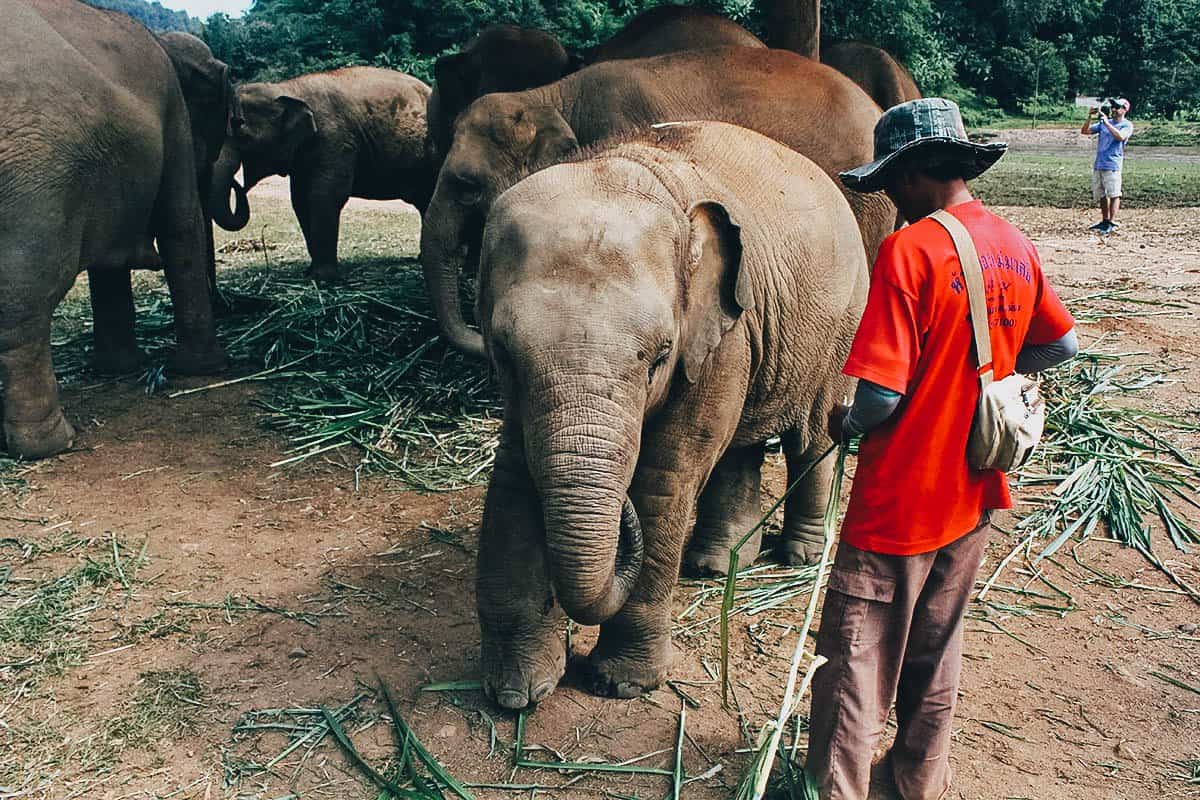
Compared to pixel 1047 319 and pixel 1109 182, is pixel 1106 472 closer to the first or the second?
pixel 1047 319

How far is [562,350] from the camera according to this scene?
9.48 ft

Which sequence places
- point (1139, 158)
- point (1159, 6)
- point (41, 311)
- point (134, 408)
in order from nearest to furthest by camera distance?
1. point (41, 311)
2. point (134, 408)
3. point (1139, 158)
4. point (1159, 6)

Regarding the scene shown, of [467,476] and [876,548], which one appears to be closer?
→ [876,548]

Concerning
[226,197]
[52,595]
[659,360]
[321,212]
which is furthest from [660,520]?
[321,212]

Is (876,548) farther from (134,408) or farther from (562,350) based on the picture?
(134,408)

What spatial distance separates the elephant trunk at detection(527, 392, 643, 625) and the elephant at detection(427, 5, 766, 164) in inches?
232

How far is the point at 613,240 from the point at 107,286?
536 cm

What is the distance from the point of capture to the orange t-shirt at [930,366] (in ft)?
8.59

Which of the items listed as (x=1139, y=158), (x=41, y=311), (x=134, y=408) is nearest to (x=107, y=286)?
(x=134, y=408)

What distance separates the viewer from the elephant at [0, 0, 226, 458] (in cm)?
547

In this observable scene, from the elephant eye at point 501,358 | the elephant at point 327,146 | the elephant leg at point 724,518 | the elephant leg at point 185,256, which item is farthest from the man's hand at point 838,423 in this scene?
the elephant at point 327,146

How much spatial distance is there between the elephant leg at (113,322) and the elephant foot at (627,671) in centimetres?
500

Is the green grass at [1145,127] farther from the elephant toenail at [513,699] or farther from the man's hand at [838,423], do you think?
the elephant toenail at [513,699]

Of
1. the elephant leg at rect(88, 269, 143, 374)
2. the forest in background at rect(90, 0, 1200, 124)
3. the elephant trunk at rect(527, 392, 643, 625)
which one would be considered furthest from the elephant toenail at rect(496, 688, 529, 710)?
the forest in background at rect(90, 0, 1200, 124)
